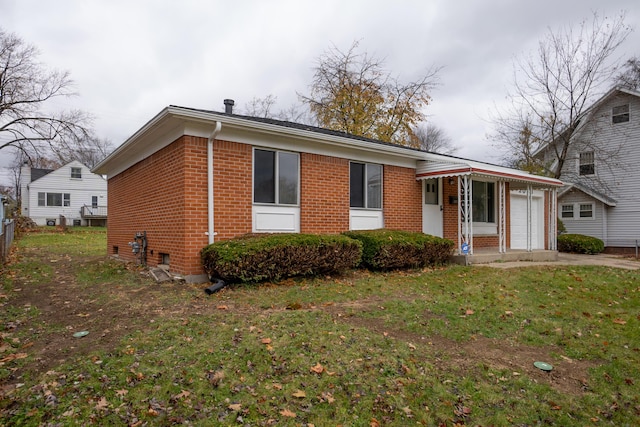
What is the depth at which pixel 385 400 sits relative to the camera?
327 centimetres

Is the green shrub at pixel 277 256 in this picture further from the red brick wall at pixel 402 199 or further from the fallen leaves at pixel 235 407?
the fallen leaves at pixel 235 407

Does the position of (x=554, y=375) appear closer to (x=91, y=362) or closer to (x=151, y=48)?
(x=91, y=362)

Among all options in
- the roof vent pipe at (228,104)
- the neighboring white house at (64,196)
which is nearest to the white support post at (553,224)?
the roof vent pipe at (228,104)

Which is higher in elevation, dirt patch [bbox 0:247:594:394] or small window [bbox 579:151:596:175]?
small window [bbox 579:151:596:175]

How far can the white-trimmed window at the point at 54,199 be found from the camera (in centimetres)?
3512

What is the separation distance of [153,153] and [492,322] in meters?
8.06

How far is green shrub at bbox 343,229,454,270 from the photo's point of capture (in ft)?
29.3

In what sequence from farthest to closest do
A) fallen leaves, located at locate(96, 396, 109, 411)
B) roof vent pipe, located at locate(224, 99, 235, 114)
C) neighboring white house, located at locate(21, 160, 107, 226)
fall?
neighboring white house, located at locate(21, 160, 107, 226) → roof vent pipe, located at locate(224, 99, 235, 114) → fallen leaves, located at locate(96, 396, 109, 411)

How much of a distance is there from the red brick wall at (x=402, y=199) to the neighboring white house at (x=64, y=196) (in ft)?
108

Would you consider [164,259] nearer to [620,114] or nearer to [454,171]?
[454,171]

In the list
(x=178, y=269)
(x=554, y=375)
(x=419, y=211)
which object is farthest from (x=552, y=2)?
(x=178, y=269)

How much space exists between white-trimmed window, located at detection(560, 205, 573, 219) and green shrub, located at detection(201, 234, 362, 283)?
59.7ft

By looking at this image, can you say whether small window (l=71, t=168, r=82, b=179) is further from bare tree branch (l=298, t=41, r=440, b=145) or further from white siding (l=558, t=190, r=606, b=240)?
white siding (l=558, t=190, r=606, b=240)

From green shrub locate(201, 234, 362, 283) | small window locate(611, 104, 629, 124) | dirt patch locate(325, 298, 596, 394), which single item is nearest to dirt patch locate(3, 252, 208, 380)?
green shrub locate(201, 234, 362, 283)
